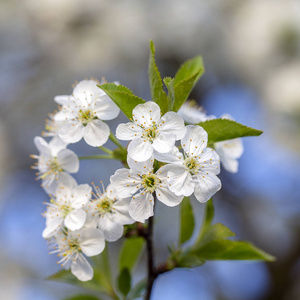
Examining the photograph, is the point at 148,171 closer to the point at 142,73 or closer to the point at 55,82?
the point at 142,73

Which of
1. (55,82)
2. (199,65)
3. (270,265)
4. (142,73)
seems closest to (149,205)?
(199,65)

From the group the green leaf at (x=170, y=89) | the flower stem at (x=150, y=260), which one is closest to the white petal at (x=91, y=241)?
the flower stem at (x=150, y=260)

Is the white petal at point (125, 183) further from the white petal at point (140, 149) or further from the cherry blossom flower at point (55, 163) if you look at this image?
the cherry blossom flower at point (55, 163)

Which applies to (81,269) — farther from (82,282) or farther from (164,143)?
(164,143)

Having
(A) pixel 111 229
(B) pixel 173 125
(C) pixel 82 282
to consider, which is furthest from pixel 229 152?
(C) pixel 82 282

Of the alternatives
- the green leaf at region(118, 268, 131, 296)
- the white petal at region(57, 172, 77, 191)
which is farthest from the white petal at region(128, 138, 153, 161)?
the green leaf at region(118, 268, 131, 296)
